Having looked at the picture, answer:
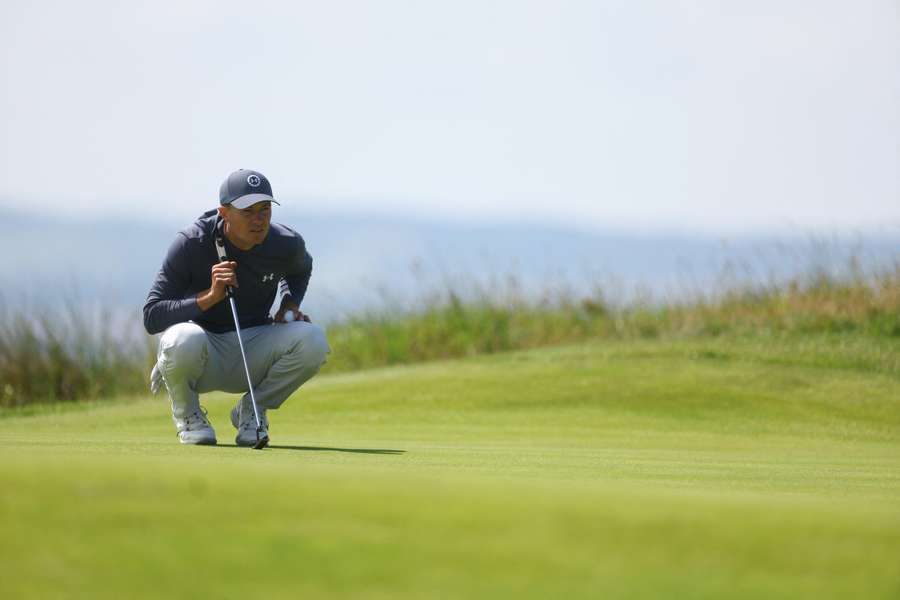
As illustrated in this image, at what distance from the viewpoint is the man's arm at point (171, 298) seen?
7.54 metres

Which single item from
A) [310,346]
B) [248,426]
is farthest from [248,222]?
[248,426]

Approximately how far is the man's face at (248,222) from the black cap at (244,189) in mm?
59

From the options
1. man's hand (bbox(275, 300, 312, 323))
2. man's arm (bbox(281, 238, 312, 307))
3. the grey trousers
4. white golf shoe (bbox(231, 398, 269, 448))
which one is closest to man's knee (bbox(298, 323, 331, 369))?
the grey trousers

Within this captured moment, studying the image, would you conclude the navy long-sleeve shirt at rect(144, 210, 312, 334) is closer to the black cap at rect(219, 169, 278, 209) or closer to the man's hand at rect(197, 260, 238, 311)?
the man's hand at rect(197, 260, 238, 311)

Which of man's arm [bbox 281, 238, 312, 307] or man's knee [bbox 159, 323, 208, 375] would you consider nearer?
man's knee [bbox 159, 323, 208, 375]

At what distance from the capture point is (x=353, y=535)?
3404mm

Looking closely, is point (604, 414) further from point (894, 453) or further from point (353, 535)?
point (353, 535)

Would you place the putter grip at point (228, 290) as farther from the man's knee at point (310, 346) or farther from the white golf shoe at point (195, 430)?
the white golf shoe at point (195, 430)

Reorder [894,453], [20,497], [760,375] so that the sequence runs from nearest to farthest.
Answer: [20,497] < [894,453] < [760,375]

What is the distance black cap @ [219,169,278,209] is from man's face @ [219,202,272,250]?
59mm

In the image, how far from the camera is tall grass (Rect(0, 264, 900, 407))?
1579 cm

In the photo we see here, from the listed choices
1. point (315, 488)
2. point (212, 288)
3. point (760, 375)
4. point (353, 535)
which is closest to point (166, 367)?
point (212, 288)

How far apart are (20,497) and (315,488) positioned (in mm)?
793

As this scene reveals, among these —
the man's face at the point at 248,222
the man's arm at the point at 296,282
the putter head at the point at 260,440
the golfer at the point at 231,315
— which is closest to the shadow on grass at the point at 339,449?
the putter head at the point at 260,440
